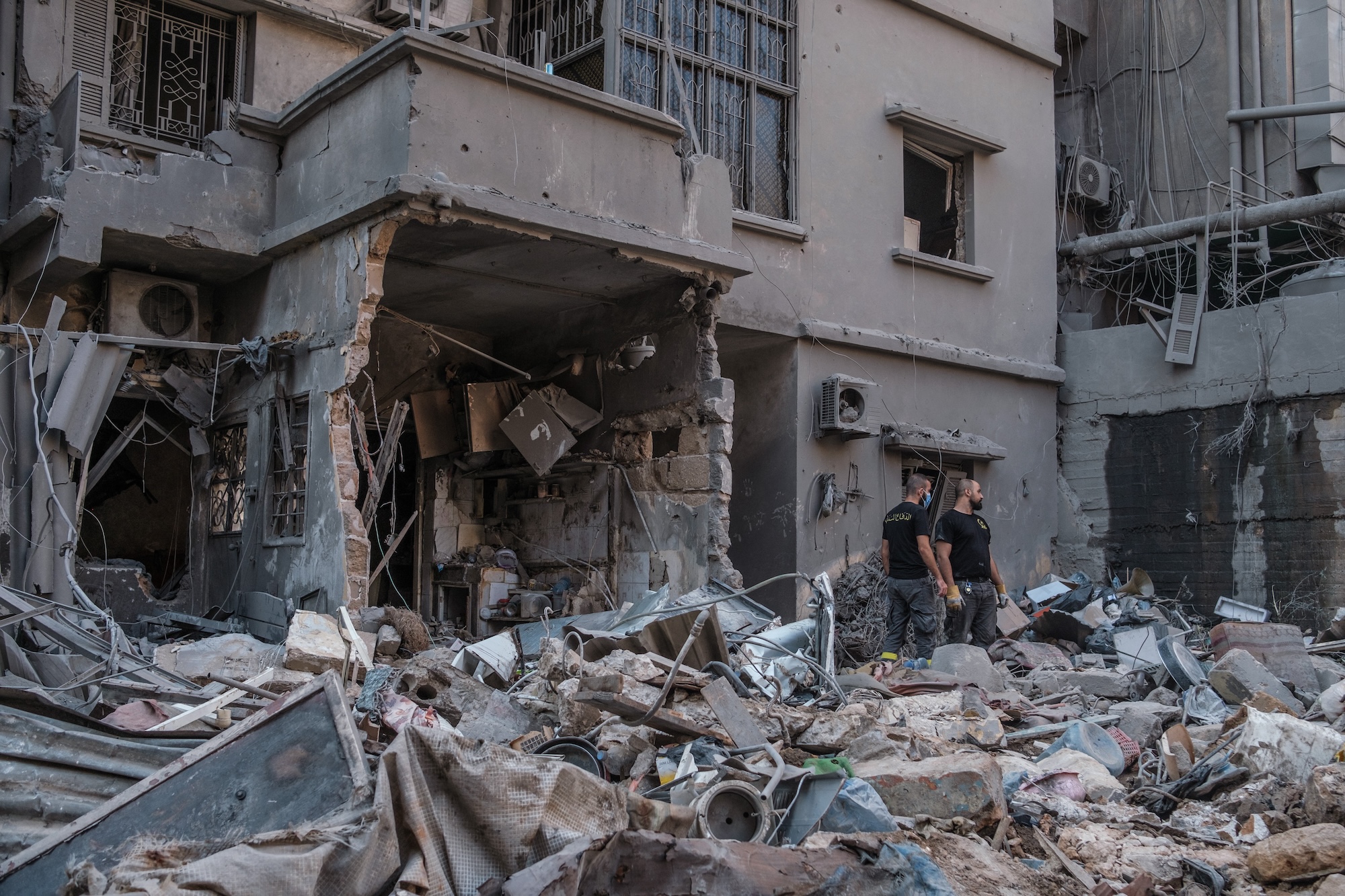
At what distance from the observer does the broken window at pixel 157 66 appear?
938 centimetres

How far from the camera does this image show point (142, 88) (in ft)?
32.1

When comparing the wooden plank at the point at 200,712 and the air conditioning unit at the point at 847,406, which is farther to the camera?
the air conditioning unit at the point at 847,406

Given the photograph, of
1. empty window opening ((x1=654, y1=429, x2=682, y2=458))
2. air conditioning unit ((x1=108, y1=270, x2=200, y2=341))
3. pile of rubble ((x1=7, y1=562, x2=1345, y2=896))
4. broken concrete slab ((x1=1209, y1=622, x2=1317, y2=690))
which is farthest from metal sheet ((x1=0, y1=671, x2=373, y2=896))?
empty window opening ((x1=654, y1=429, x2=682, y2=458))

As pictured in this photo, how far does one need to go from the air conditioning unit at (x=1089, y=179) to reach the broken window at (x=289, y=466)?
32.2ft

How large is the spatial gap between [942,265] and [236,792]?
32.8ft

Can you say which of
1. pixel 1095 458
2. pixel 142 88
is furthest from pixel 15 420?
pixel 1095 458

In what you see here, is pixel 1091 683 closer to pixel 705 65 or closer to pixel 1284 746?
pixel 1284 746

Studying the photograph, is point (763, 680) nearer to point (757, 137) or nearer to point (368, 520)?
point (368, 520)

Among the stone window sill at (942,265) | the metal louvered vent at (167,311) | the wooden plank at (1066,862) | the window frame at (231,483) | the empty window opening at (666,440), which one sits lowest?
the wooden plank at (1066,862)

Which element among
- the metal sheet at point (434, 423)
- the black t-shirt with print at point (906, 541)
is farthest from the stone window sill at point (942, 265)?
the metal sheet at point (434, 423)

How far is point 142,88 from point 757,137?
219 inches

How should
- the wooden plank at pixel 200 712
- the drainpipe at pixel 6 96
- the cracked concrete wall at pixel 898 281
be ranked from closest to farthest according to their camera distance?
the wooden plank at pixel 200 712 → the drainpipe at pixel 6 96 → the cracked concrete wall at pixel 898 281

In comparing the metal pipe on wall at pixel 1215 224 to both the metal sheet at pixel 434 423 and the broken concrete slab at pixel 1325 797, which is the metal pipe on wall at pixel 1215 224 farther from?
the broken concrete slab at pixel 1325 797

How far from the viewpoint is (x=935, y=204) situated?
13.0 m
